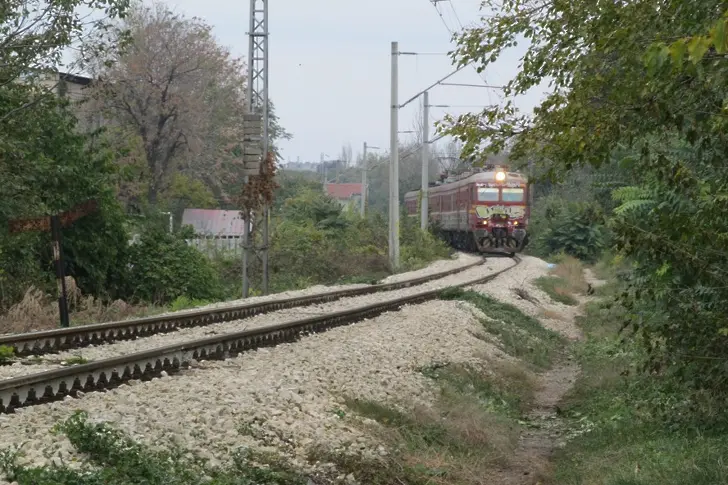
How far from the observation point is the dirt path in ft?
33.3

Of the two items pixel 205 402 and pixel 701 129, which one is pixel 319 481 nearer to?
pixel 205 402

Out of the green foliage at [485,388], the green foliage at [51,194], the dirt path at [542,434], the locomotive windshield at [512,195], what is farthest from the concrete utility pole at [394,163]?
the green foliage at [485,388]

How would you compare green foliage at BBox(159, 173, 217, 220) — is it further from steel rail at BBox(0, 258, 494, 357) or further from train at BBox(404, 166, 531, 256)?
steel rail at BBox(0, 258, 494, 357)

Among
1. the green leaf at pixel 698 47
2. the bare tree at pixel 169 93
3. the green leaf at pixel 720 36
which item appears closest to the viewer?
the green leaf at pixel 720 36

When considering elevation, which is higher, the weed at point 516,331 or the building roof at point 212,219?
the building roof at point 212,219

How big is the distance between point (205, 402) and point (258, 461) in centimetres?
151

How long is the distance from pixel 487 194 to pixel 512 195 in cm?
163

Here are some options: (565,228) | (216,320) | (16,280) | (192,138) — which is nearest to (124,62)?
(192,138)

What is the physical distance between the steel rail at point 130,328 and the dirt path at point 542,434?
5.35 metres

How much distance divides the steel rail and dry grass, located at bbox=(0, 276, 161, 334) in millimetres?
2486

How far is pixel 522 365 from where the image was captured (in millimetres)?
17953

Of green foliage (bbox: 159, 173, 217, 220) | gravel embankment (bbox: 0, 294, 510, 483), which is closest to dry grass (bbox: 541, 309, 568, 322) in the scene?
gravel embankment (bbox: 0, 294, 510, 483)

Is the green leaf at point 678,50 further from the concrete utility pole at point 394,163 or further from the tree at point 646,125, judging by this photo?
the concrete utility pole at point 394,163

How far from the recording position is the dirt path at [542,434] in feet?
33.3
